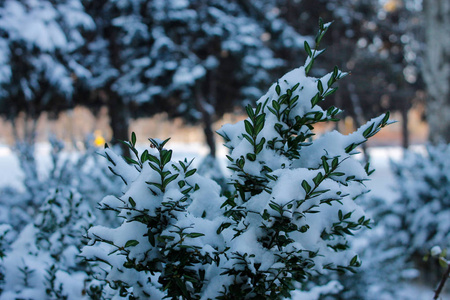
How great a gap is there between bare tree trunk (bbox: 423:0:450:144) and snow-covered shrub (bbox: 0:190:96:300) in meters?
6.67

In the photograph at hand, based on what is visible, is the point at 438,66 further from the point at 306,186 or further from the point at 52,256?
the point at 52,256

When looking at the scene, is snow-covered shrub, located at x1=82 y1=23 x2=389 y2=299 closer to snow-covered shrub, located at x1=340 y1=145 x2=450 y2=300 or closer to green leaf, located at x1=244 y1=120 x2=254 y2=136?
green leaf, located at x1=244 y1=120 x2=254 y2=136

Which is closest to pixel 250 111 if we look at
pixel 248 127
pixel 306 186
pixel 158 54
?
pixel 248 127

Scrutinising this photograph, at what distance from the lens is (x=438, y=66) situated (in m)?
6.73

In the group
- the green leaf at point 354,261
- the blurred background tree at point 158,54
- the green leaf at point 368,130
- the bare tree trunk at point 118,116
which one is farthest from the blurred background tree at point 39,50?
the green leaf at point 368,130

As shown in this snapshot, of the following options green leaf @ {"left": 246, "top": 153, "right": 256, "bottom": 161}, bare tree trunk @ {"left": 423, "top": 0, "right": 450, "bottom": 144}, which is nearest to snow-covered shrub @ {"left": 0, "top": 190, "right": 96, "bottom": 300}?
green leaf @ {"left": 246, "top": 153, "right": 256, "bottom": 161}

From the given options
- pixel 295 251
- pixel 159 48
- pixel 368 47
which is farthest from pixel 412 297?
pixel 368 47

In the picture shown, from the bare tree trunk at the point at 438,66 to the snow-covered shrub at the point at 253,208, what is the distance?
6517 mm

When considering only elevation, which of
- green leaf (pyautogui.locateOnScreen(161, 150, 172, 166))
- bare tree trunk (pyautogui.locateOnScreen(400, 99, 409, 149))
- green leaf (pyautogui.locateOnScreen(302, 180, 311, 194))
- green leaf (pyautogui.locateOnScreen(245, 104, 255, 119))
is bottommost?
green leaf (pyautogui.locateOnScreen(302, 180, 311, 194))

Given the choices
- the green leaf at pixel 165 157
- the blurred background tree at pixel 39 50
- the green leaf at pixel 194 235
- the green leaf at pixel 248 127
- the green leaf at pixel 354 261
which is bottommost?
the green leaf at pixel 354 261

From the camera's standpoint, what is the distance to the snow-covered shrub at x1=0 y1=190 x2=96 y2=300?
64.4 inches

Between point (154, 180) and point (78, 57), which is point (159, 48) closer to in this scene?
→ point (78, 57)

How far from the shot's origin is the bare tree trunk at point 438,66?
655 cm

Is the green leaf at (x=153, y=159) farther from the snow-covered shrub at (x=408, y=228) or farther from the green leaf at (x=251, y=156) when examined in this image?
the snow-covered shrub at (x=408, y=228)
